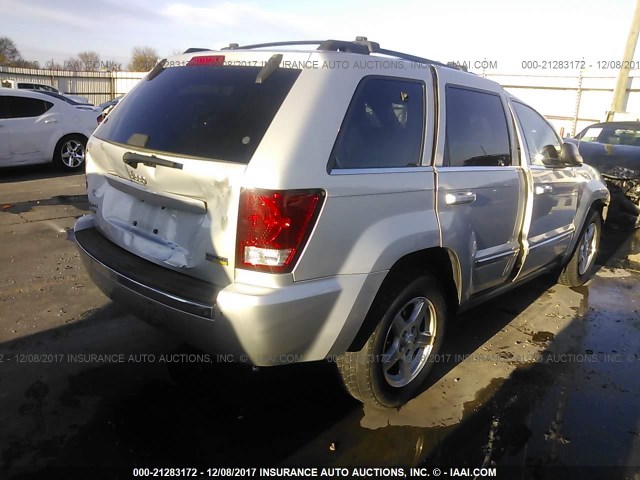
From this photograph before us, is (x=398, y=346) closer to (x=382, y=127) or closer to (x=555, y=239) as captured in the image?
(x=382, y=127)

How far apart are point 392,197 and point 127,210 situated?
56.8 inches

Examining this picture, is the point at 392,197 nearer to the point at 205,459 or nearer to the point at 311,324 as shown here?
the point at 311,324

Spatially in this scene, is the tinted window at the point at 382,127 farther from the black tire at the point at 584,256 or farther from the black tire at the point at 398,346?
the black tire at the point at 584,256

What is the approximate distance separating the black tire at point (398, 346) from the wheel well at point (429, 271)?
0.03 metres

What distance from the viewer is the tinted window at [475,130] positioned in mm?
2965

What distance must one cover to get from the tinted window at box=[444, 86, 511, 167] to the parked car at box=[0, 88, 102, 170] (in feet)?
26.7

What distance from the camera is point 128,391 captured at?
2873 millimetres

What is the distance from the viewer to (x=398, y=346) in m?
2.81

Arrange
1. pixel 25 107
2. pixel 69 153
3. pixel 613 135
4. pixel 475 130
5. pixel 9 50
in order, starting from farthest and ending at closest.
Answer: pixel 9 50, pixel 613 135, pixel 69 153, pixel 25 107, pixel 475 130

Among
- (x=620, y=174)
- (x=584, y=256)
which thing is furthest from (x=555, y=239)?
(x=620, y=174)

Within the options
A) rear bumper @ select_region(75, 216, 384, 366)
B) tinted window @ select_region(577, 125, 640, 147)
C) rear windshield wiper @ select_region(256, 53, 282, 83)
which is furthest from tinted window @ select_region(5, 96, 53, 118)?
tinted window @ select_region(577, 125, 640, 147)

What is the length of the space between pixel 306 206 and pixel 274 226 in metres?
0.16

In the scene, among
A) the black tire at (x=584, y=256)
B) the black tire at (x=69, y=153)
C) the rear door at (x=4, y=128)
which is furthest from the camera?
the black tire at (x=69, y=153)

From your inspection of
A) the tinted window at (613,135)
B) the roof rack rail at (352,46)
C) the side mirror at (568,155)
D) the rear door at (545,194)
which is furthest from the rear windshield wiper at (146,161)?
the tinted window at (613,135)
